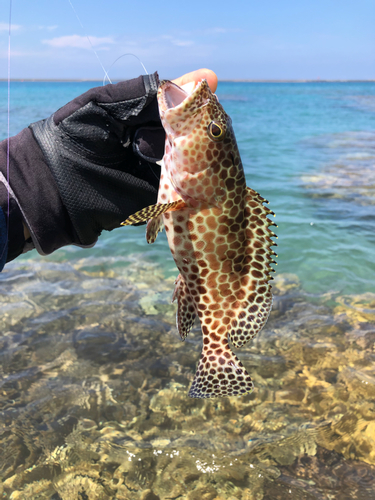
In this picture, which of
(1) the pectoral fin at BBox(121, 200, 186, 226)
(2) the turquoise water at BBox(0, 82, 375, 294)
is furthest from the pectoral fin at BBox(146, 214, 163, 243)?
(2) the turquoise water at BBox(0, 82, 375, 294)

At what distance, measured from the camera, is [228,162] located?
9.66 ft

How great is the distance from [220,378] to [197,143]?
180cm

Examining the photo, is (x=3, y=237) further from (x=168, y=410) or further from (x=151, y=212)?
(x=168, y=410)

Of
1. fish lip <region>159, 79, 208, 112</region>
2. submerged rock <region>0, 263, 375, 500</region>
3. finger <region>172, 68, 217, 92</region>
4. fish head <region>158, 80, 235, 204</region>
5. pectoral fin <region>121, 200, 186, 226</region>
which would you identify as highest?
finger <region>172, 68, 217, 92</region>

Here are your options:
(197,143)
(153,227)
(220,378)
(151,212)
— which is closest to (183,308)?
(220,378)

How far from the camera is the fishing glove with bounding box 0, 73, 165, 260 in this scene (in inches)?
132

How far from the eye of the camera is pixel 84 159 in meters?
3.54

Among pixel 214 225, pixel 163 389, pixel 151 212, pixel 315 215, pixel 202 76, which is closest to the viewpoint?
pixel 151 212

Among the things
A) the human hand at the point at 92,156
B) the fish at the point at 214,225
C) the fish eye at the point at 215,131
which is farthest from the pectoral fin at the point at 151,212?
the human hand at the point at 92,156

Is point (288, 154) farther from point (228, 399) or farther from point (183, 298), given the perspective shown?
point (183, 298)

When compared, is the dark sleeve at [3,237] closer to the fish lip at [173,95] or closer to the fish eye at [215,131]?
the fish lip at [173,95]

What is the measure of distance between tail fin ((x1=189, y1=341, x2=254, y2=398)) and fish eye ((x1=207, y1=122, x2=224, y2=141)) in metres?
1.61

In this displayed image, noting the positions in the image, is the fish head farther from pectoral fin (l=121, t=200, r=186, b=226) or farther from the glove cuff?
the glove cuff

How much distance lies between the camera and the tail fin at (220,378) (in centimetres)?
300
